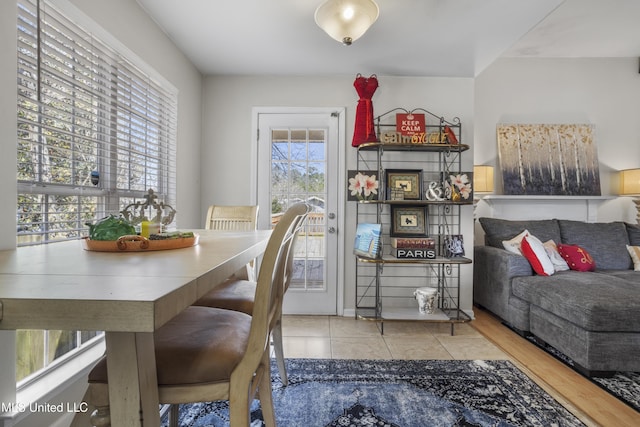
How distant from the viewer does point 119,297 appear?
525mm

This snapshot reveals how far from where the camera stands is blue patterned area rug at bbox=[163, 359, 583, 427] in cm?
165

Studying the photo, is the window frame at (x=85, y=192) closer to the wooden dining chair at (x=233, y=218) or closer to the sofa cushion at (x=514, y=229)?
the wooden dining chair at (x=233, y=218)

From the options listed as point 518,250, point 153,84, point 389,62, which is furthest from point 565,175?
point 153,84

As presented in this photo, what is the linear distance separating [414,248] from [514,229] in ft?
3.99

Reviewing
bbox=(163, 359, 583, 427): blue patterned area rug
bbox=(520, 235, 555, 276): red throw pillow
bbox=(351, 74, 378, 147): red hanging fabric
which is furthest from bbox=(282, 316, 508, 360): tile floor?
bbox=(351, 74, 378, 147): red hanging fabric

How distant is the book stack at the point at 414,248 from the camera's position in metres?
2.93

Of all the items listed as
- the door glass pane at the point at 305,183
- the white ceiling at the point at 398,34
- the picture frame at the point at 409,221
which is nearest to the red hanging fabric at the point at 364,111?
the white ceiling at the point at 398,34

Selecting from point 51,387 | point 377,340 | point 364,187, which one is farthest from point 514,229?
point 51,387

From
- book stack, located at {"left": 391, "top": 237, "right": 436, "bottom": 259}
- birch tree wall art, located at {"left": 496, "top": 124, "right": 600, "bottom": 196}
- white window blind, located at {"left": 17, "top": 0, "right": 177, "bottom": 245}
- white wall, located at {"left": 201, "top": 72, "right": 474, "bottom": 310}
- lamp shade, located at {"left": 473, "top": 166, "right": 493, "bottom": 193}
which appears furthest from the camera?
birch tree wall art, located at {"left": 496, "top": 124, "right": 600, "bottom": 196}

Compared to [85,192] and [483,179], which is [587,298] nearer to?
[483,179]

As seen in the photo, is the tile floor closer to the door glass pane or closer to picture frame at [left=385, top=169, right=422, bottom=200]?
the door glass pane

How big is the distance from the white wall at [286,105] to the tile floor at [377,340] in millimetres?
394

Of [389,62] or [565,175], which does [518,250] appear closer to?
[565,175]

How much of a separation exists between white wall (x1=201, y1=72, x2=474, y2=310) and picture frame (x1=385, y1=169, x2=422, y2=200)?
39 centimetres
